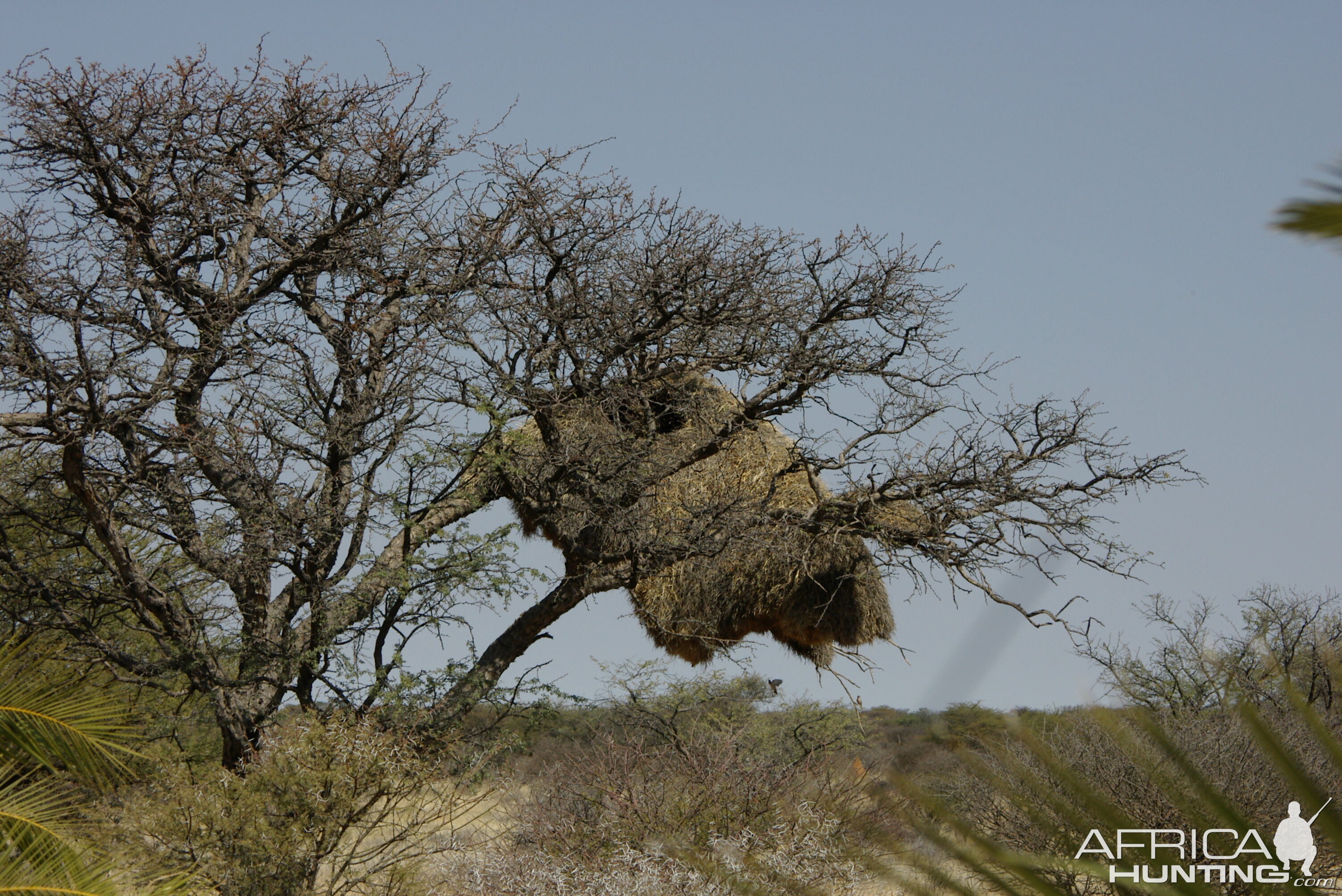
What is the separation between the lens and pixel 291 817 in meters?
8.52

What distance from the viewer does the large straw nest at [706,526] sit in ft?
36.0

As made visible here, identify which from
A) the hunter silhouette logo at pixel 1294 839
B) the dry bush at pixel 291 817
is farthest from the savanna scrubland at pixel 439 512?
the hunter silhouette logo at pixel 1294 839

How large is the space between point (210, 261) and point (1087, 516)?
912 cm

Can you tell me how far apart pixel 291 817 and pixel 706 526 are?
15.1 ft

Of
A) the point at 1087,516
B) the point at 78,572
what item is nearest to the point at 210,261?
the point at 78,572

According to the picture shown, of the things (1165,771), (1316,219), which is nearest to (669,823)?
(1165,771)

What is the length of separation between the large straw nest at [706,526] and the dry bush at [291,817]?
310 cm

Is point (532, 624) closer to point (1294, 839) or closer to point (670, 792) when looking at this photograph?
point (670, 792)

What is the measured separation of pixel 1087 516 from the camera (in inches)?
437

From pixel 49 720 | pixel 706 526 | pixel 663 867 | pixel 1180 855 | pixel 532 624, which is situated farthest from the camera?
pixel 532 624

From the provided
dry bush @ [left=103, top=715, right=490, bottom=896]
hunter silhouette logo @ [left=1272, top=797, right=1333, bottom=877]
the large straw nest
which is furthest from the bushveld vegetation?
hunter silhouette logo @ [left=1272, top=797, right=1333, bottom=877]

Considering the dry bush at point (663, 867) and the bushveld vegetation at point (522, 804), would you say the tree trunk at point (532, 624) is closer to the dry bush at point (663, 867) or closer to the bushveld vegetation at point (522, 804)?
the bushveld vegetation at point (522, 804)

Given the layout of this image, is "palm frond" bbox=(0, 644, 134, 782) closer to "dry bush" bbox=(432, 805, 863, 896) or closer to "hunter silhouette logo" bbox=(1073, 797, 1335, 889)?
"dry bush" bbox=(432, 805, 863, 896)

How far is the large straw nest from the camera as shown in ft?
36.0
